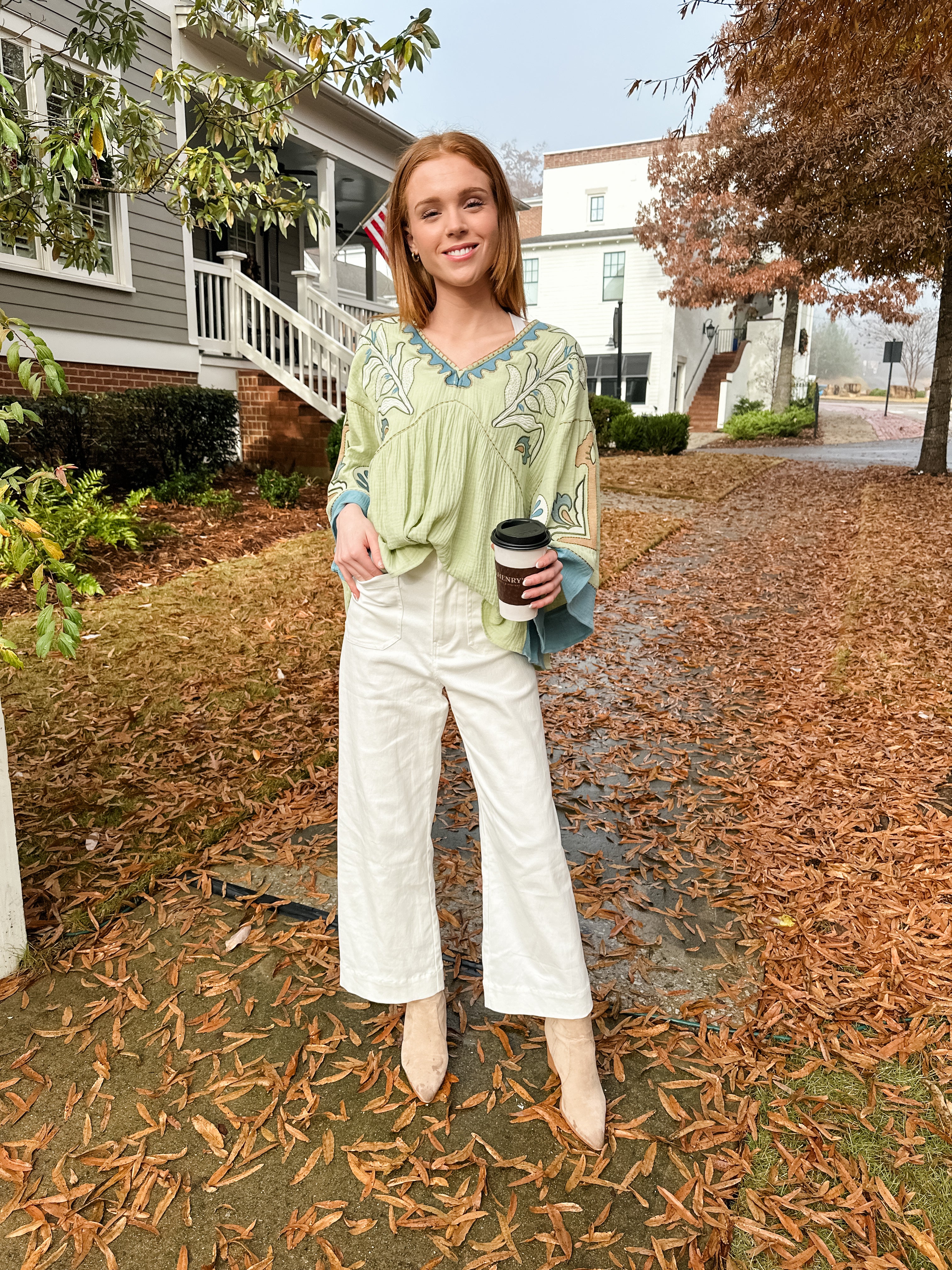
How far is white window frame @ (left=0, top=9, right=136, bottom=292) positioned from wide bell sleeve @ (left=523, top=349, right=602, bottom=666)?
25.4ft

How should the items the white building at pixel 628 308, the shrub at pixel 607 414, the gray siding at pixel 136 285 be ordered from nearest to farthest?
the gray siding at pixel 136 285 → the shrub at pixel 607 414 → the white building at pixel 628 308

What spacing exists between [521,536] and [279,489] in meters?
8.19

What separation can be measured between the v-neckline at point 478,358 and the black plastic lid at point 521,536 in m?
0.35

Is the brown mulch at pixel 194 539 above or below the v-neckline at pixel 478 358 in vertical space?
below

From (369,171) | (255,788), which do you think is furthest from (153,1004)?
(369,171)

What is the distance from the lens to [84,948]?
2.49 meters

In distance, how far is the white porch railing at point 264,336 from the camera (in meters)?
10.9

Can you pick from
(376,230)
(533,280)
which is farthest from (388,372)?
(533,280)

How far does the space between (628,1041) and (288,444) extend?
32.7ft

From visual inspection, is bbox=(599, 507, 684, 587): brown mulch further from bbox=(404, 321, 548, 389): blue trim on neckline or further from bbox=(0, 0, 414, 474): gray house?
bbox=(404, 321, 548, 389): blue trim on neckline

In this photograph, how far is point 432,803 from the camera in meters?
2.00

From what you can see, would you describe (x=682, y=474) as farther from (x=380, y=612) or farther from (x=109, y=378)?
(x=380, y=612)

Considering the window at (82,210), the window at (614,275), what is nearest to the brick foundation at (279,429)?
the window at (82,210)

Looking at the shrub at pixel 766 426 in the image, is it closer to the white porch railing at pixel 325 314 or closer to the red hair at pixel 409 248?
the white porch railing at pixel 325 314
